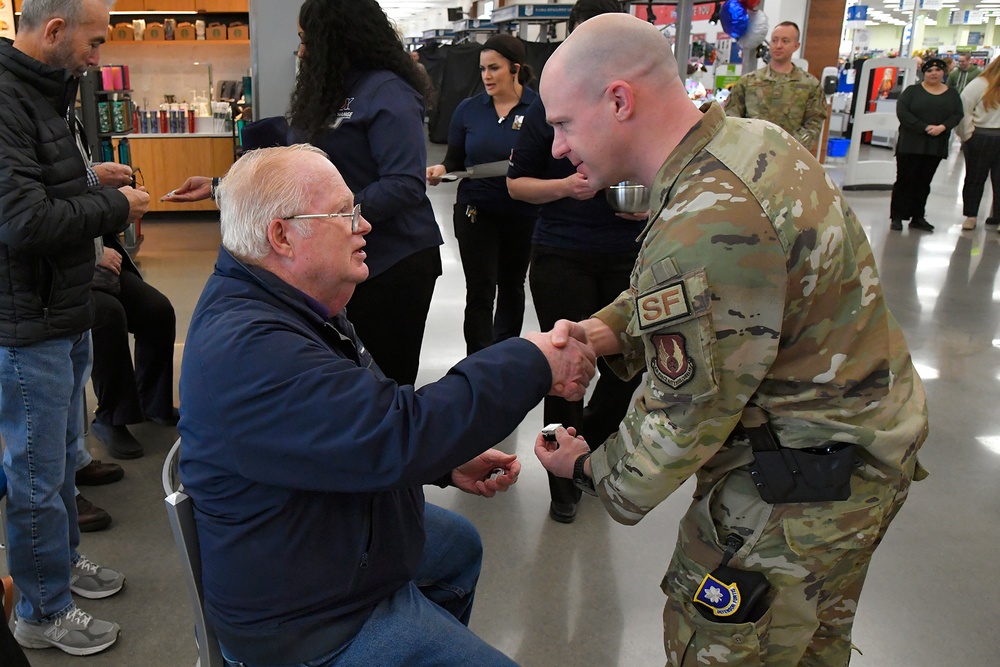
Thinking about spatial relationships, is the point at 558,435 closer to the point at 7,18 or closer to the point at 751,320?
the point at 751,320

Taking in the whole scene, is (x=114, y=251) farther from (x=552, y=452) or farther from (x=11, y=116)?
(x=552, y=452)

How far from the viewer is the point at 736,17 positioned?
6789 mm

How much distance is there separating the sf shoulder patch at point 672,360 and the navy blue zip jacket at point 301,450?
0.63 ft

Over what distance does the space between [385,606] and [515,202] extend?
265 centimetres

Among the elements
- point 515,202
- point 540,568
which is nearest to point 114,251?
point 515,202

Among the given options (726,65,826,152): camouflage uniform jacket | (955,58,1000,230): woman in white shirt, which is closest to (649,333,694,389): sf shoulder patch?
(726,65,826,152): camouflage uniform jacket

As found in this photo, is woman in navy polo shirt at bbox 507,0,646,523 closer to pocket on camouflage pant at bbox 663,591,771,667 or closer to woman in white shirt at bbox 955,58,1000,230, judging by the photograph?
pocket on camouflage pant at bbox 663,591,771,667

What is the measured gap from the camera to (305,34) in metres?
2.48

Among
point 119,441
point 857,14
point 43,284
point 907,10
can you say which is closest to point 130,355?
point 119,441

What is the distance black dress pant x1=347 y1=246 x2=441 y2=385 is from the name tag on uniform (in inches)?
58.3

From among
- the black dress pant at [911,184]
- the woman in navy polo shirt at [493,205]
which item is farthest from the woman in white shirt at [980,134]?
the woman in navy polo shirt at [493,205]

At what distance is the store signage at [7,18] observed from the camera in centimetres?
691

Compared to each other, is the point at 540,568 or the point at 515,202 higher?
the point at 515,202

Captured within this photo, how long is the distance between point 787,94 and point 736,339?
5.87 meters
